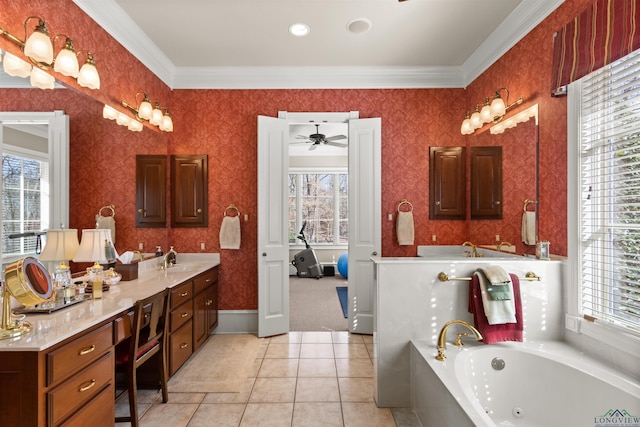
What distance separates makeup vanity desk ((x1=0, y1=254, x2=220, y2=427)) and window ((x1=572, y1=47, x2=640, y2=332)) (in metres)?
2.84

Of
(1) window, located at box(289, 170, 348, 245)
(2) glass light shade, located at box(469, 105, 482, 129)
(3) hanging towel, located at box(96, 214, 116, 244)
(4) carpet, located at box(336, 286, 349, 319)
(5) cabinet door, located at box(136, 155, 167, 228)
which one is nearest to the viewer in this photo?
(3) hanging towel, located at box(96, 214, 116, 244)

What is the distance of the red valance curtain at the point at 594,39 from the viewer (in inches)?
66.3

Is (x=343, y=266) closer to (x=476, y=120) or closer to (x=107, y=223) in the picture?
(x=476, y=120)

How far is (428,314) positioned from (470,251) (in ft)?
4.88

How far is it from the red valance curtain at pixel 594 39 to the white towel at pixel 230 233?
3.09 m

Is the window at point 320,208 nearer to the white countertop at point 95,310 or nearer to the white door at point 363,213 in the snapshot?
the white door at point 363,213

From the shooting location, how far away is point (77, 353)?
1.57m

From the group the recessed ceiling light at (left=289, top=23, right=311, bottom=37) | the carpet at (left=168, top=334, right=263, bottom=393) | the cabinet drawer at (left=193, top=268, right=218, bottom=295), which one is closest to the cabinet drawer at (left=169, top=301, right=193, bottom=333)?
the cabinet drawer at (left=193, top=268, right=218, bottom=295)

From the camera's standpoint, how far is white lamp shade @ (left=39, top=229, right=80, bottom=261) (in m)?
1.95

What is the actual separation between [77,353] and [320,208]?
597 cm

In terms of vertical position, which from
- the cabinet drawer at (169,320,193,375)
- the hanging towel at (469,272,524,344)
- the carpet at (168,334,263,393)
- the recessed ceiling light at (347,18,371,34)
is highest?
the recessed ceiling light at (347,18,371,34)

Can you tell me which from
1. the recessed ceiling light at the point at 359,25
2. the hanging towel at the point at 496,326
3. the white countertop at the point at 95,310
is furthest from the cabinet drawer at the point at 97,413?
the recessed ceiling light at the point at 359,25

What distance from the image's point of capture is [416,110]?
3836mm

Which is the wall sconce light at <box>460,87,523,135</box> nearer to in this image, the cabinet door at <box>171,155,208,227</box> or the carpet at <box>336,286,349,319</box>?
the carpet at <box>336,286,349,319</box>
